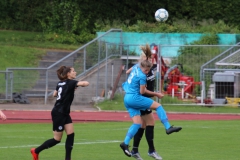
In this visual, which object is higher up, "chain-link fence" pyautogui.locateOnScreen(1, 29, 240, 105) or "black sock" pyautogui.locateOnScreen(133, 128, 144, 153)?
"chain-link fence" pyautogui.locateOnScreen(1, 29, 240, 105)

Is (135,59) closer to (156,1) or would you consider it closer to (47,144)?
(156,1)

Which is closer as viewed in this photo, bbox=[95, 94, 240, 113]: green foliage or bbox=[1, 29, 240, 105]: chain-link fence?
bbox=[95, 94, 240, 113]: green foliage

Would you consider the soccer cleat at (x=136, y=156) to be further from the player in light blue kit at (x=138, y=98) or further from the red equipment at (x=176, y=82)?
the red equipment at (x=176, y=82)

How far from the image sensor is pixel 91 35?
127 ft

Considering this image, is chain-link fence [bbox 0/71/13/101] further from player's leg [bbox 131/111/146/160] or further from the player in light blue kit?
the player in light blue kit

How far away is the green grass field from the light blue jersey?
974 mm

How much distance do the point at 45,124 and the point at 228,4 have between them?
23738 millimetres

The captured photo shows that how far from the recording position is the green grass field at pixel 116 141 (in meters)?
13.0

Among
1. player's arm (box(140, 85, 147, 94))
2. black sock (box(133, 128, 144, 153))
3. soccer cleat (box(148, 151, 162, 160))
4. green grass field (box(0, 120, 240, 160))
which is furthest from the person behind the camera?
green grass field (box(0, 120, 240, 160))

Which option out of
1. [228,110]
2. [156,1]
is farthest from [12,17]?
[228,110]

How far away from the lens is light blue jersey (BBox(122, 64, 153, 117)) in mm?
12617

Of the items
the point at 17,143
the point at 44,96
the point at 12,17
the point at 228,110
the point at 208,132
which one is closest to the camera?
the point at 17,143

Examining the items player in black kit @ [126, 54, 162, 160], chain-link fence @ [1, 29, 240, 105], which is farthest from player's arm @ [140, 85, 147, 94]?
chain-link fence @ [1, 29, 240, 105]

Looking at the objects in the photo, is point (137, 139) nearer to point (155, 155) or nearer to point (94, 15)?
point (155, 155)
